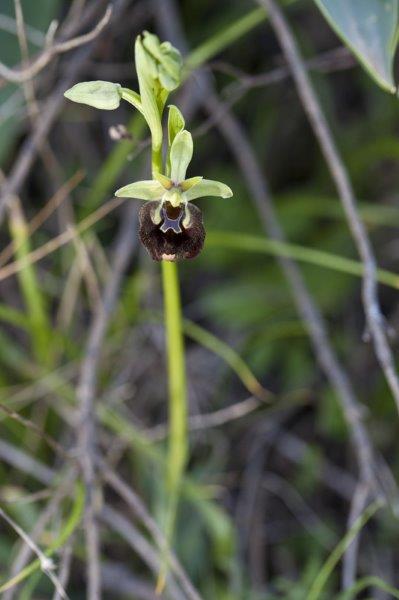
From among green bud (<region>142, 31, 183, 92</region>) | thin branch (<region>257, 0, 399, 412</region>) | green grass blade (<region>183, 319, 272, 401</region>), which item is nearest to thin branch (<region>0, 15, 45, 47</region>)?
thin branch (<region>257, 0, 399, 412</region>)

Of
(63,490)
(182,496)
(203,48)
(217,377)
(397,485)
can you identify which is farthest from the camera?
(217,377)

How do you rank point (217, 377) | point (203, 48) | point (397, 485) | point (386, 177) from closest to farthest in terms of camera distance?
1. point (203, 48)
2. point (397, 485)
3. point (217, 377)
4. point (386, 177)

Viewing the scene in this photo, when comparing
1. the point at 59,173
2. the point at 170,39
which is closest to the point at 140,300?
the point at 59,173

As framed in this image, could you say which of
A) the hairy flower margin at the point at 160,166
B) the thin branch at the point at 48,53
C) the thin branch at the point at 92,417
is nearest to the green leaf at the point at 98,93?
the hairy flower margin at the point at 160,166

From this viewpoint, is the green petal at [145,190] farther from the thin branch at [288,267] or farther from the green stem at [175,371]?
the thin branch at [288,267]

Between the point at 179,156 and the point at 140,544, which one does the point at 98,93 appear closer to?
the point at 179,156

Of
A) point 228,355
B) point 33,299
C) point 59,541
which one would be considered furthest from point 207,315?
point 59,541

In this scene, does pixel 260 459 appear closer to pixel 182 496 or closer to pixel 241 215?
pixel 182 496
